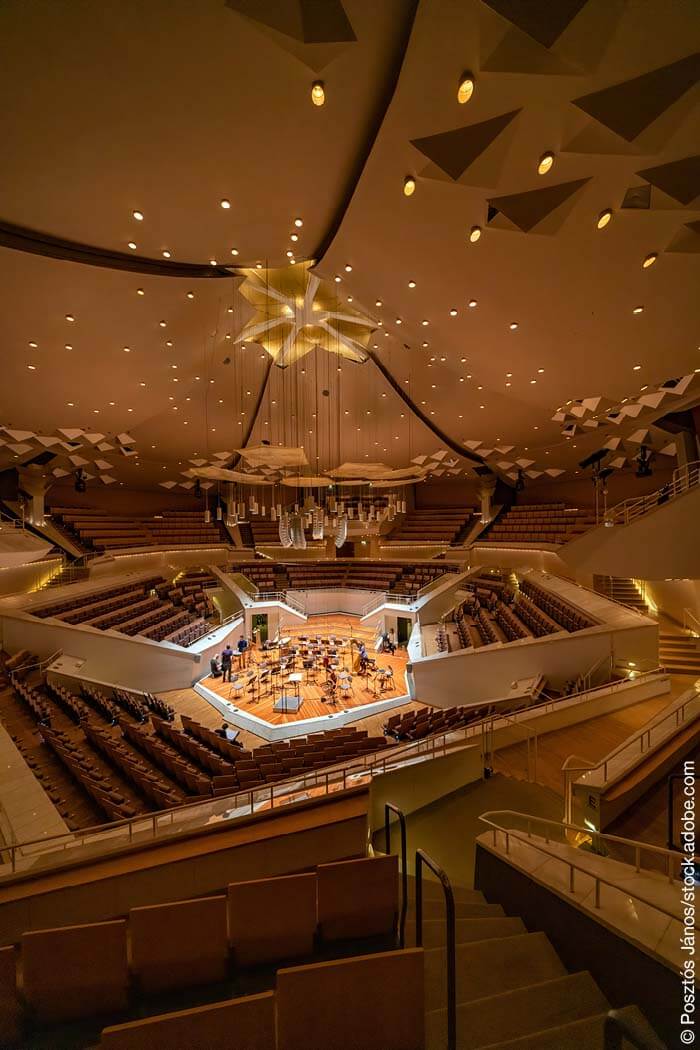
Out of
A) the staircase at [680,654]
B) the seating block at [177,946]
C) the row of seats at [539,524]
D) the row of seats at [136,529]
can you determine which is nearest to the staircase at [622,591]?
the staircase at [680,654]

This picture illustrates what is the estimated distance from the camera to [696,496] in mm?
6938

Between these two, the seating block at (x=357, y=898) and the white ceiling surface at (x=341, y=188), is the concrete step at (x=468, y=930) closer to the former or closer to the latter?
the seating block at (x=357, y=898)

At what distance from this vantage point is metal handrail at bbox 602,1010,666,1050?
124 centimetres

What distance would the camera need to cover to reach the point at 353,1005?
75.6 inches

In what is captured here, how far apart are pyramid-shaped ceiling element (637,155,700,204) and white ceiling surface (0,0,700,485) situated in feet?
0.30

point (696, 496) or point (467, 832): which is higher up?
point (696, 496)

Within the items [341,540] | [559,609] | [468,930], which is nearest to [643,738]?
[468,930]

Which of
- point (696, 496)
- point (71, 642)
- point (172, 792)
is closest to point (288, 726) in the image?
point (172, 792)

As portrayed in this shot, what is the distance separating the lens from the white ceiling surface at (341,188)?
3.42 metres

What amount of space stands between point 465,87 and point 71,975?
644cm

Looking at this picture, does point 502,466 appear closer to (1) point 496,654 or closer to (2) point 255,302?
(1) point 496,654

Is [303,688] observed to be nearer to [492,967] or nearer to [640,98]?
[492,967]

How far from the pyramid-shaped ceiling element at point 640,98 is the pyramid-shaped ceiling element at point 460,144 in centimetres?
66

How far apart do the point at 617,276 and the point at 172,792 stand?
898 centimetres
